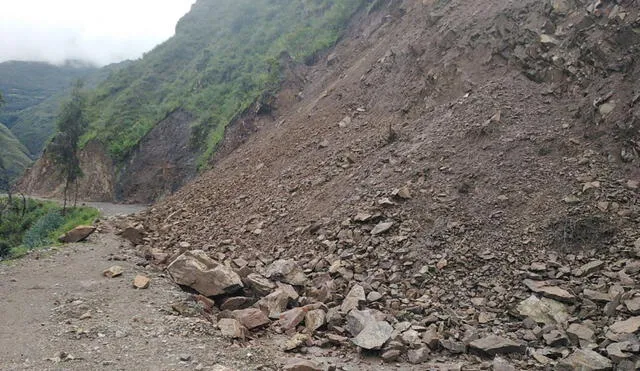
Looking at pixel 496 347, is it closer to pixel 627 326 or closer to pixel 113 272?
pixel 627 326

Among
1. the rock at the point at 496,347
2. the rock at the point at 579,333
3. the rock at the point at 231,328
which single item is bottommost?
the rock at the point at 579,333

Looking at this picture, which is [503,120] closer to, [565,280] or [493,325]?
[565,280]

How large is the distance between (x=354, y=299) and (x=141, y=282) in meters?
3.52

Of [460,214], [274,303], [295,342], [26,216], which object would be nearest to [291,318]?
[274,303]

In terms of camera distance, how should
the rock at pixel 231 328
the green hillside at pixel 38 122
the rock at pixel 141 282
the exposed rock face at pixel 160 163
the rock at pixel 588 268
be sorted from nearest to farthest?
the rock at pixel 231 328 → the rock at pixel 588 268 → the rock at pixel 141 282 → the exposed rock face at pixel 160 163 → the green hillside at pixel 38 122

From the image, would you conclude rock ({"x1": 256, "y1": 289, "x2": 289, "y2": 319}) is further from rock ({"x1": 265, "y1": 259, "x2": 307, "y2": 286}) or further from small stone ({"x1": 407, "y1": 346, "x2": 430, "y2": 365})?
small stone ({"x1": 407, "y1": 346, "x2": 430, "y2": 365})

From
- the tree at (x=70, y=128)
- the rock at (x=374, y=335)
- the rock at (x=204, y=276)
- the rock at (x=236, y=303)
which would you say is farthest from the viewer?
the tree at (x=70, y=128)

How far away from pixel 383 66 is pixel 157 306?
10.3 m

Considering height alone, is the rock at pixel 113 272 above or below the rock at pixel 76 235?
below

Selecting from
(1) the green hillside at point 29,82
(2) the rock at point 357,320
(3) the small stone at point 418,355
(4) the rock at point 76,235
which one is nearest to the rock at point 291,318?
(2) the rock at point 357,320

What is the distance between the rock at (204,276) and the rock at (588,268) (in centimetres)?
482

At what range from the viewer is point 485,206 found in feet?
24.5

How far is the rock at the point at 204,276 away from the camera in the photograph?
6867 millimetres

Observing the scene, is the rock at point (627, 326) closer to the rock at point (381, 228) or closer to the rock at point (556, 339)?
the rock at point (556, 339)
